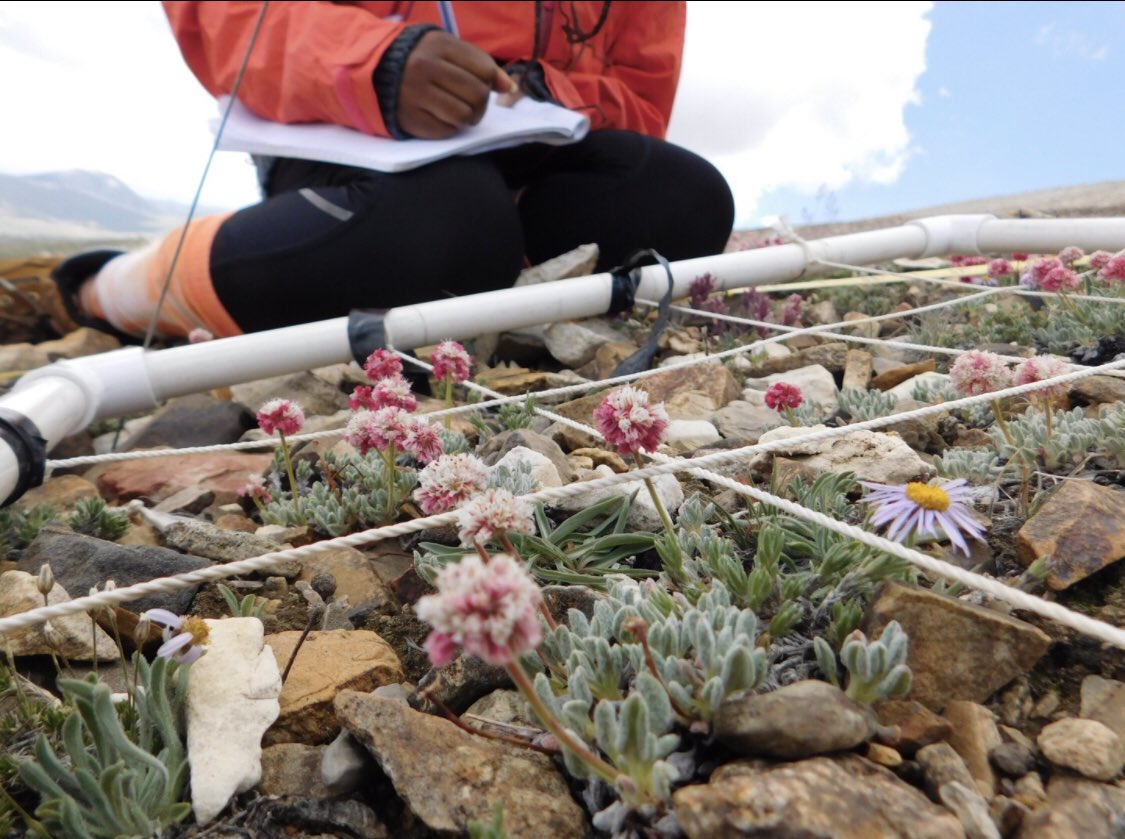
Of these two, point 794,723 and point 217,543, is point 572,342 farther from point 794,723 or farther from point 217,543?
point 794,723

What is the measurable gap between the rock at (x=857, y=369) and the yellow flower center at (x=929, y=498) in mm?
1331

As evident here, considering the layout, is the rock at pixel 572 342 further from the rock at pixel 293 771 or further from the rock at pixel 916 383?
the rock at pixel 293 771

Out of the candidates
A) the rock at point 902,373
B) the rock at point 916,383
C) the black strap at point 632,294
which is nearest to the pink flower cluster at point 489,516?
the rock at point 916,383

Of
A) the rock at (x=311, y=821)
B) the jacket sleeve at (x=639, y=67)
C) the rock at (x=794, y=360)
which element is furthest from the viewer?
the jacket sleeve at (x=639, y=67)

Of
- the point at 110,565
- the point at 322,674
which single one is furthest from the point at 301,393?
the point at 322,674

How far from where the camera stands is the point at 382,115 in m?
2.93

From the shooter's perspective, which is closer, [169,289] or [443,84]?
[443,84]

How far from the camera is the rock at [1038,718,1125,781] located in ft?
2.75

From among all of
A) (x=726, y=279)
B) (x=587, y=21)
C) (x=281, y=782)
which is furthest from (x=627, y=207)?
(x=281, y=782)

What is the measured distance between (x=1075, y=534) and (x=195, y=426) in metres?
2.46

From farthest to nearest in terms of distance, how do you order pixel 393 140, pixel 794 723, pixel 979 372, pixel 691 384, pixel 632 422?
pixel 393 140, pixel 691 384, pixel 979 372, pixel 632 422, pixel 794 723

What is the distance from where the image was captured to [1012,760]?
2.85ft

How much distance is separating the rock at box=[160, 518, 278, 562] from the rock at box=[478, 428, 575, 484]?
19.5 inches

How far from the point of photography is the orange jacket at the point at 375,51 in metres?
2.90
